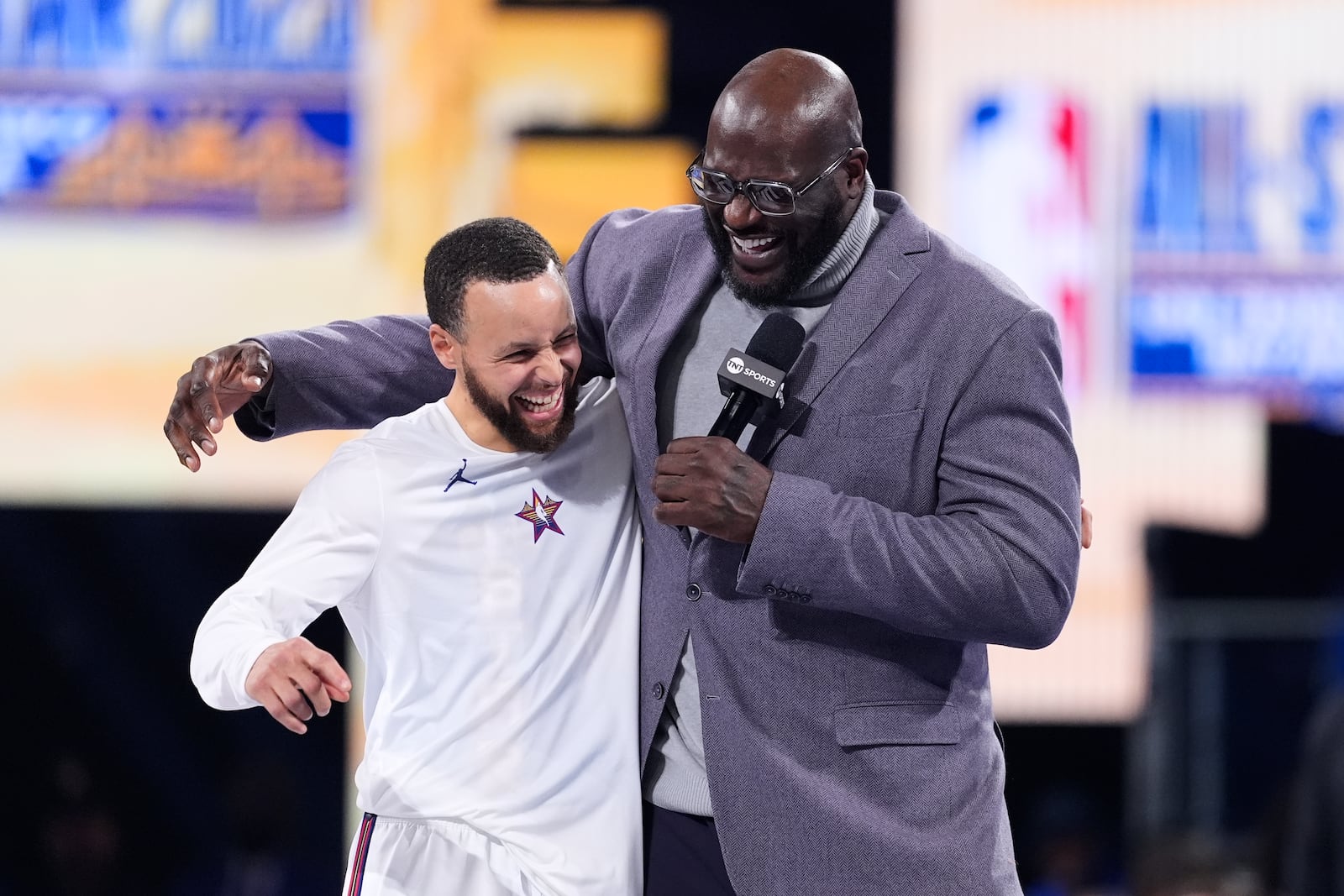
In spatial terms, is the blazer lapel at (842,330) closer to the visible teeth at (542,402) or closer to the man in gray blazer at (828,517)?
the man in gray blazer at (828,517)

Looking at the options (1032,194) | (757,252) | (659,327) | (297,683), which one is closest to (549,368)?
(659,327)

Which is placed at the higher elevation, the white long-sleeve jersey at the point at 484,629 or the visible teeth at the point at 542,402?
the visible teeth at the point at 542,402

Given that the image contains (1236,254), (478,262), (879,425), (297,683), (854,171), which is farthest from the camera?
(1236,254)

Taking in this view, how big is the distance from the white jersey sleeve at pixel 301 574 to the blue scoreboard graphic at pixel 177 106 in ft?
10.9

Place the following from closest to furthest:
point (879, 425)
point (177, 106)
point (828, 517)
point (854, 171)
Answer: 1. point (828, 517)
2. point (879, 425)
3. point (854, 171)
4. point (177, 106)

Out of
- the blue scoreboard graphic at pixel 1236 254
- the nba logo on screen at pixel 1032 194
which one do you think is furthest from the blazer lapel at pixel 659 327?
the blue scoreboard graphic at pixel 1236 254

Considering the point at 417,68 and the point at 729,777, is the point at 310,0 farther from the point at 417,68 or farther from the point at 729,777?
the point at 729,777

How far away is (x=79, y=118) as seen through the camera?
5328mm

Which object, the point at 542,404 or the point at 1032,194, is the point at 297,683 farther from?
the point at 1032,194

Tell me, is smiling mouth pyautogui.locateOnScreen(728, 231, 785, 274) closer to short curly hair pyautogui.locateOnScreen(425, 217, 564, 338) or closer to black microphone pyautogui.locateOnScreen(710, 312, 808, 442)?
black microphone pyautogui.locateOnScreen(710, 312, 808, 442)

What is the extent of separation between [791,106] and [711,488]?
508 millimetres

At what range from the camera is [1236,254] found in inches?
213

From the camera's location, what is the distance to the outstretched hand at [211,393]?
217 cm

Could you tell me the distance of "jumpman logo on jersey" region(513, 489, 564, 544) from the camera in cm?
224
